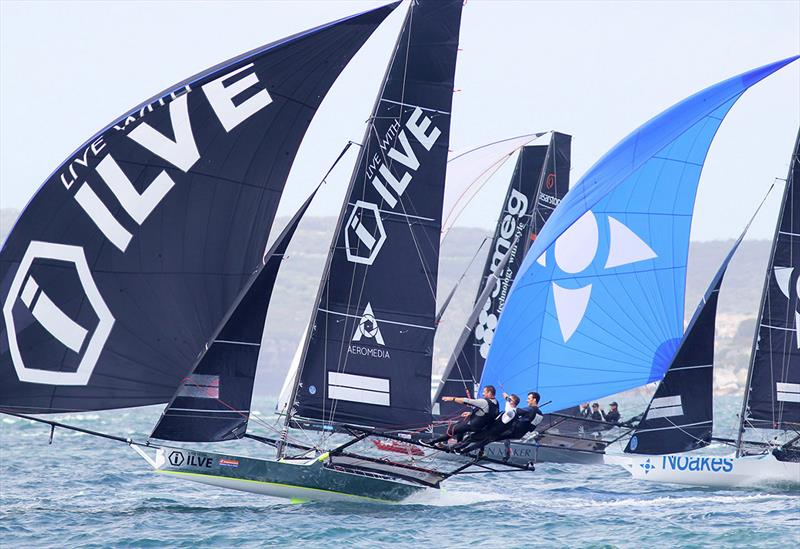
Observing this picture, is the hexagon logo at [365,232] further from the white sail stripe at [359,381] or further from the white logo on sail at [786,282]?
the white logo on sail at [786,282]

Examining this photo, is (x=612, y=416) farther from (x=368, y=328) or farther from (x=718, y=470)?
(x=368, y=328)

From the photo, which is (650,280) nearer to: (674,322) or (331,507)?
(674,322)

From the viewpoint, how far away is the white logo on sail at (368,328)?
17156mm

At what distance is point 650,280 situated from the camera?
1981 centimetres

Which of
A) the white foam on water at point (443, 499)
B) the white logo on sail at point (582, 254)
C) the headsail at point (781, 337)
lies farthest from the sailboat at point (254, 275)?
the headsail at point (781, 337)

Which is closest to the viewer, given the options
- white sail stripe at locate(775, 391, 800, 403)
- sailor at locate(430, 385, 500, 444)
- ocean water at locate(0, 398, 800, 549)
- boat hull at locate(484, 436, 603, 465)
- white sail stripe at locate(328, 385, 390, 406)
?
ocean water at locate(0, 398, 800, 549)

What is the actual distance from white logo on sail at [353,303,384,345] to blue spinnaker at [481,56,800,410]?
2516 mm

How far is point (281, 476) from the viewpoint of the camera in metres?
16.6

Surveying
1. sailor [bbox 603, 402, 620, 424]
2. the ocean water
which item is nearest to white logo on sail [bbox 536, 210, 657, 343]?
the ocean water

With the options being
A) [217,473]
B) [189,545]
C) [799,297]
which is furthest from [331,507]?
[799,297]

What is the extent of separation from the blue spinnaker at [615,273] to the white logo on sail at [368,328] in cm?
252

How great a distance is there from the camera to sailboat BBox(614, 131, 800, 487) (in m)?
21.4

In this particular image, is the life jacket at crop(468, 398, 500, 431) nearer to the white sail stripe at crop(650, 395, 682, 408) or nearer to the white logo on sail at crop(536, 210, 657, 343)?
the white logo on sail at crop(536, 210, 657, 343)

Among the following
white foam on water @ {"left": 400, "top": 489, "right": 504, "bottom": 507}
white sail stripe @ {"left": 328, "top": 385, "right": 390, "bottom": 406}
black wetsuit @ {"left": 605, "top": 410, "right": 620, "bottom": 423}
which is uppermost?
white sail stripe @ {"left": 328, "top": 385, "right": 390, "bottom": 406}
